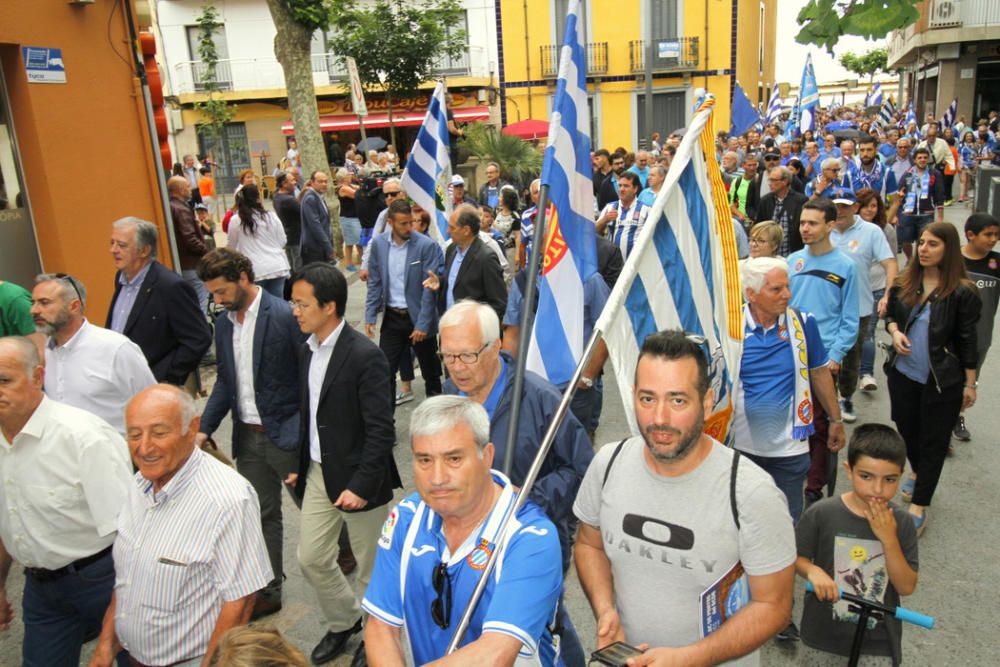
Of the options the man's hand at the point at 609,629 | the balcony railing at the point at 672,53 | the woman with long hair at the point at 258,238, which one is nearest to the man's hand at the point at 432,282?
the woman with long hair at the point at 258,238

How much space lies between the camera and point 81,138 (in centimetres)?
828

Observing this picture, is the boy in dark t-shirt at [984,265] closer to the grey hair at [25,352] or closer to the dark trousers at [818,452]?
the dark trousers at [818,452]

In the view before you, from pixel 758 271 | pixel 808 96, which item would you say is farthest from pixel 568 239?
pixel 808 96

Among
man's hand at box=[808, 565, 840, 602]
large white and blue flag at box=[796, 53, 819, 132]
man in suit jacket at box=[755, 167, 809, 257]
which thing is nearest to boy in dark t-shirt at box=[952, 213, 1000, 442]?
man in suit jacket at box=[755, 167, 809, 257]

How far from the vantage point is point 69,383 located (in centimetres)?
412

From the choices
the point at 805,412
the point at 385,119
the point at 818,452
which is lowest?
the point at 818,452

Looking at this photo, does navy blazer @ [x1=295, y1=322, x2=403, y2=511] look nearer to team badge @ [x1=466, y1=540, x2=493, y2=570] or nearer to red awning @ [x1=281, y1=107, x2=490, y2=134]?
team badge @ [x1=466, y1=540, x2=493, y2=570]

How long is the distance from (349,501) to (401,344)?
351 centimetres

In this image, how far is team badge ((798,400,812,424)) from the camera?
13.1 feet

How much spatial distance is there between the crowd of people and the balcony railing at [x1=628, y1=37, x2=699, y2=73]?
30368mm

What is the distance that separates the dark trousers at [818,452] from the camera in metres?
4.97

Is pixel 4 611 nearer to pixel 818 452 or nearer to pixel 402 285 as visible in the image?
pixel 402 285

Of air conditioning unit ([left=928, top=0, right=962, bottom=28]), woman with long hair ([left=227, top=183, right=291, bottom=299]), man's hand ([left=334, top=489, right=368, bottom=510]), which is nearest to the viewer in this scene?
man's hand ([left=334, top=489, right=368, bottom=510])

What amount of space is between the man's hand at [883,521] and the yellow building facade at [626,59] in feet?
107
